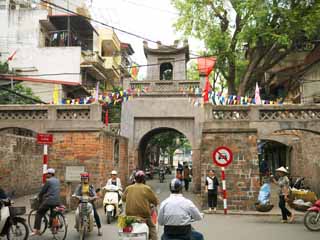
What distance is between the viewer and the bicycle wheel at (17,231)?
737cm

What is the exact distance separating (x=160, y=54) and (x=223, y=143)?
35.3ft

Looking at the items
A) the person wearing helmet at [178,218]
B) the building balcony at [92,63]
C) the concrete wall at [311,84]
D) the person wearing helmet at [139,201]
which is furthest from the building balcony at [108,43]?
the person wearing helmet at [178,218]

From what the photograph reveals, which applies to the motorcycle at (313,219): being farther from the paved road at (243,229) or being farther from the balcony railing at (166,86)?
the balcony railing at (166,86)

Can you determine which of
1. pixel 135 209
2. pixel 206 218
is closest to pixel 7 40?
pixel 206 218

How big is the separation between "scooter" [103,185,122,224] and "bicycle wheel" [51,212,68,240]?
85.6 inches

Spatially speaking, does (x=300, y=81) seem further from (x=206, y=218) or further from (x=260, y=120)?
(x=206, y=218)

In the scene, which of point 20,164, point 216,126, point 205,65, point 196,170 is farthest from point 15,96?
point 216,126

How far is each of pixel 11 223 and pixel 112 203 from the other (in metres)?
3.53

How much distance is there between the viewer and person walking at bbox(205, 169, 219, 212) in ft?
40.5

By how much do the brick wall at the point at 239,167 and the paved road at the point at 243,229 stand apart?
1.46 m

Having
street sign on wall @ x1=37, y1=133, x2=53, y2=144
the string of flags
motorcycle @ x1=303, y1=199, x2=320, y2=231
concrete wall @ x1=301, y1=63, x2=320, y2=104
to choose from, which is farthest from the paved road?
concrete wall @ x1=301, y1=63, x2=320, y2=104

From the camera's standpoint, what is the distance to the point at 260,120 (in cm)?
1428

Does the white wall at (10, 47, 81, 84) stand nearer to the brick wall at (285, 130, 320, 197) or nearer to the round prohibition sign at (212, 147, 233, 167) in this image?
the brick wall at (285, 130, 320, 197)

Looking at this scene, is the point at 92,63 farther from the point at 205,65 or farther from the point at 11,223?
the point at 11,223
